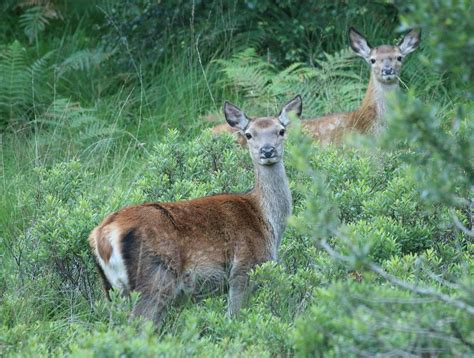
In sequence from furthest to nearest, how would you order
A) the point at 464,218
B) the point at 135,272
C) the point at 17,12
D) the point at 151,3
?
the point at 17,12
the point at 151,3
the point at 464,218
the point at 135,272

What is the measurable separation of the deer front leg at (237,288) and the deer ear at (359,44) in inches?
175

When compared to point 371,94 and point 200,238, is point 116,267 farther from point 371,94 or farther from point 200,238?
point 371,94

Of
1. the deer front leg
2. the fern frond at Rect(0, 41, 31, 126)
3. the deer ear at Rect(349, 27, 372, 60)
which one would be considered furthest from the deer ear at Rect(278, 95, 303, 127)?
the fern frond at Rect(0, 41, 31, 126)

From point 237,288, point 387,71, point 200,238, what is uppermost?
point 200,238

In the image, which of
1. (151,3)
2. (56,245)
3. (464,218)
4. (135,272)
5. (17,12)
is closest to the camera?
(135,272)

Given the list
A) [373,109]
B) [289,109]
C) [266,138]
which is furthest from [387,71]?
[266,138]

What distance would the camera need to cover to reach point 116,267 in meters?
5.82

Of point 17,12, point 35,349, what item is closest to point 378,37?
point 17,12

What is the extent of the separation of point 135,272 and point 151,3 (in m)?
5.84

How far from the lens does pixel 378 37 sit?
11.6 metres

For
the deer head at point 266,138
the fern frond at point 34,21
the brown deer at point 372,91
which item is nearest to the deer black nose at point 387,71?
the brown deer at point 372,91

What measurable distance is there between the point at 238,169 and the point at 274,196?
970mm

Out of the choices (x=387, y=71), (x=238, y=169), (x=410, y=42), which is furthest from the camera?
(x=410, y=42)

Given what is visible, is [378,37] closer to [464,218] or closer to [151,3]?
[151,3]
